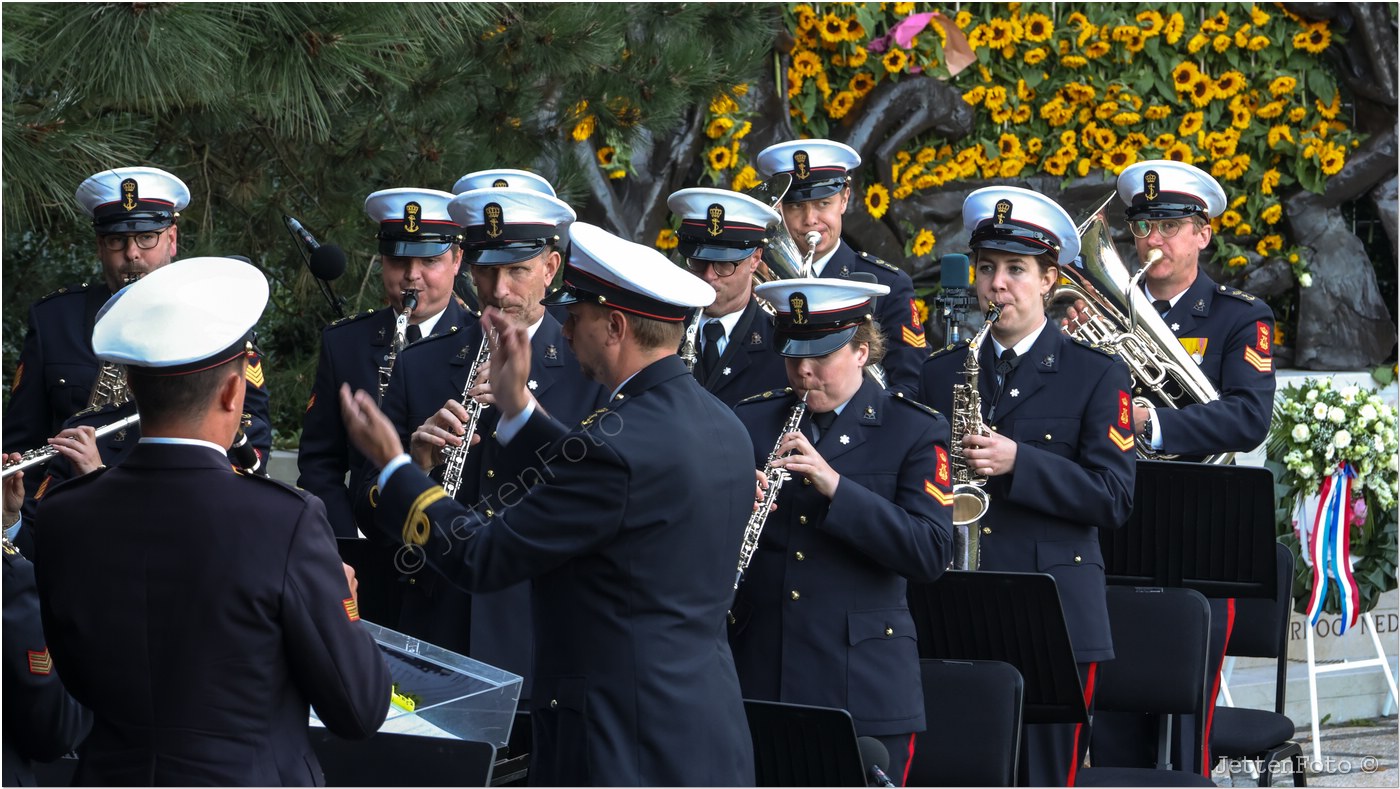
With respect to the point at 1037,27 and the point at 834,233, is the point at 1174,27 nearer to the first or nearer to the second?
the point at 1037,27

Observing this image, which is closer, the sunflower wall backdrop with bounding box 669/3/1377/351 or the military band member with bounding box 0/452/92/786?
the military band member with bounding box 0/452/92/786

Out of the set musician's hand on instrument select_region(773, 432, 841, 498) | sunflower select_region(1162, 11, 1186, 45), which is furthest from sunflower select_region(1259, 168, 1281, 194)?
musician's hand on instrument select_region(773, 432, 841, 498)

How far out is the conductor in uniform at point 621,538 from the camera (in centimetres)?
331

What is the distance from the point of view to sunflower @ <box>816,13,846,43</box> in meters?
9.17

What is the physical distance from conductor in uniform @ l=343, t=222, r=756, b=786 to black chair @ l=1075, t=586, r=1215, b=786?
2.27 meters

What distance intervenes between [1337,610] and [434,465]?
16.3ft

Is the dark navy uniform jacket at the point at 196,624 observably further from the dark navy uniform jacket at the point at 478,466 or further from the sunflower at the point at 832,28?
the sunflower at the point at 832,28

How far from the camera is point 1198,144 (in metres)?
9.86

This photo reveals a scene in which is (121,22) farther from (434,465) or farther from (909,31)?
(909,31)

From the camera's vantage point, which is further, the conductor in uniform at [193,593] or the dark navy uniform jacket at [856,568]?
the dark navy uniform jacket at [856,568]

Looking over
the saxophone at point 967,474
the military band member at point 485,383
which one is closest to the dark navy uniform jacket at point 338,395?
the military band member at point 485,383

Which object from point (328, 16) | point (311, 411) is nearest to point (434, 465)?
point (311, 411)

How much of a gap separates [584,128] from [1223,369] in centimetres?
285

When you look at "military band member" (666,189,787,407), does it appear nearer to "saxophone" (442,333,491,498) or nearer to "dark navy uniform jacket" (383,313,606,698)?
"dark navy uniform jacket" (383,313,606,698)
